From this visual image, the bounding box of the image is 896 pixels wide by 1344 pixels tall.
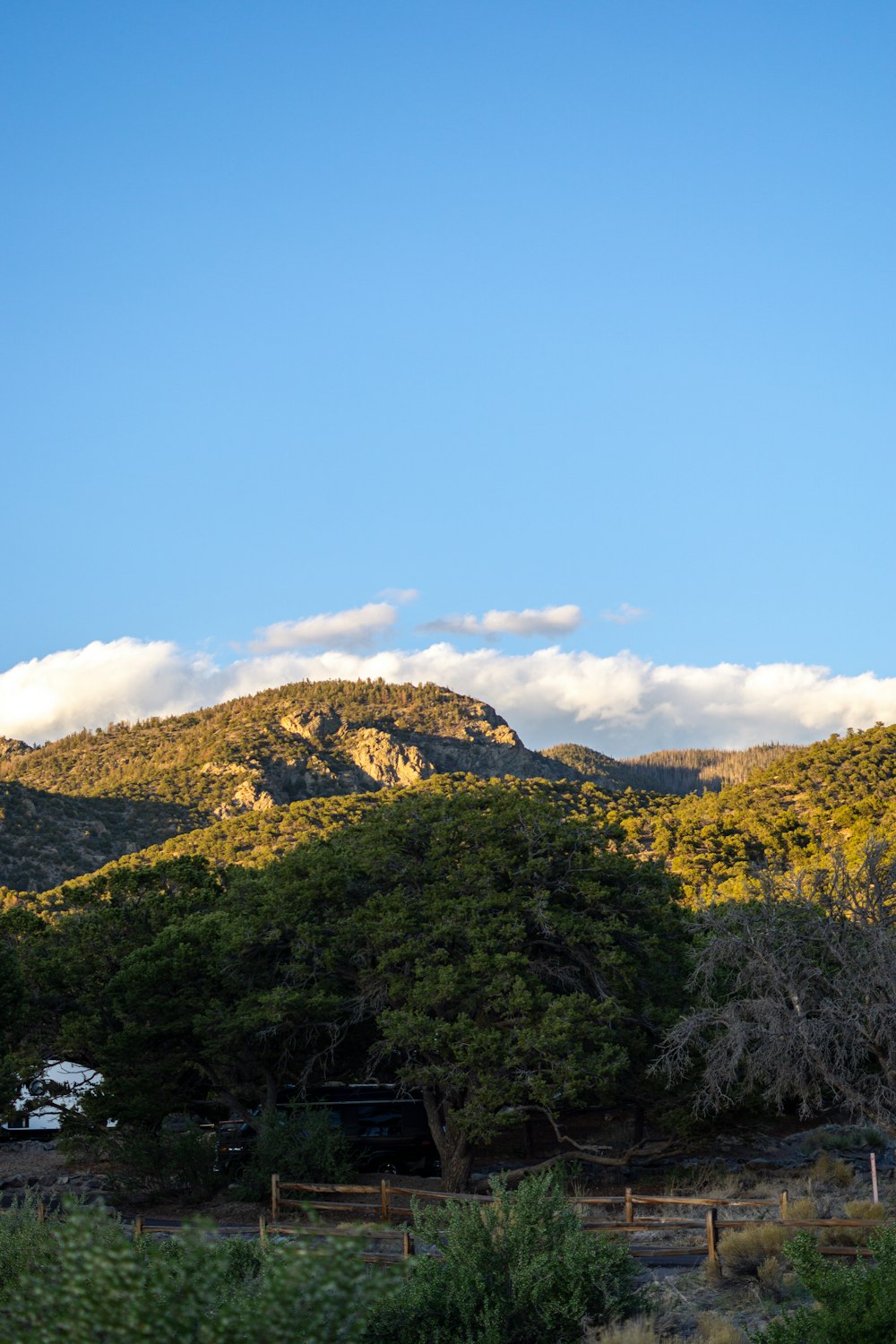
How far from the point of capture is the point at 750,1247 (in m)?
13.1

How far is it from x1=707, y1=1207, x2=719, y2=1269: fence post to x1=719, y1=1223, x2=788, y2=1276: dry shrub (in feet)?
0.44

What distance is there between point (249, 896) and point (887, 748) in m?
51.8

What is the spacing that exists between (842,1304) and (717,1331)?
184 centimetres

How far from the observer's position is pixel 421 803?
24828 mm

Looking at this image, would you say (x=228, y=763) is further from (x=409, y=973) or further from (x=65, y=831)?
(x=409, y=973)

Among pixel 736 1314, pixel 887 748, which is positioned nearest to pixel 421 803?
pixel 736 1314

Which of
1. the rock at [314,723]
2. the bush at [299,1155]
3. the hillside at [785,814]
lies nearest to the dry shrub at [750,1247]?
the bush at [299,1155]

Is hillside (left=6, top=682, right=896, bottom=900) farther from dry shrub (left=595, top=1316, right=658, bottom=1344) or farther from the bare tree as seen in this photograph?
dry shrub (left=595, top=1316, right=658, bottom=1344)

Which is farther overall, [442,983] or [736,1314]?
[442,983]

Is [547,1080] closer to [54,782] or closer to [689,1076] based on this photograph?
[689,1076]

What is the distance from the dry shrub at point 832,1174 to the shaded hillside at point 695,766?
10438cm

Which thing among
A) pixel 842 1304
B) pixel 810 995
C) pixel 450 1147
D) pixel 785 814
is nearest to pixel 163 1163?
pixel 450 1147

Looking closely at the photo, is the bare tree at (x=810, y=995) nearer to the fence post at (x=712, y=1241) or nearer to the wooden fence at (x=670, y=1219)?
the wooden fence at (x=670, y=1219)

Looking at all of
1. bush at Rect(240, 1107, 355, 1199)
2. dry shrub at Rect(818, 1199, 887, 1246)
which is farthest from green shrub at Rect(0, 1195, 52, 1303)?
bush at Rect(240, 1107, 355, 1199)
